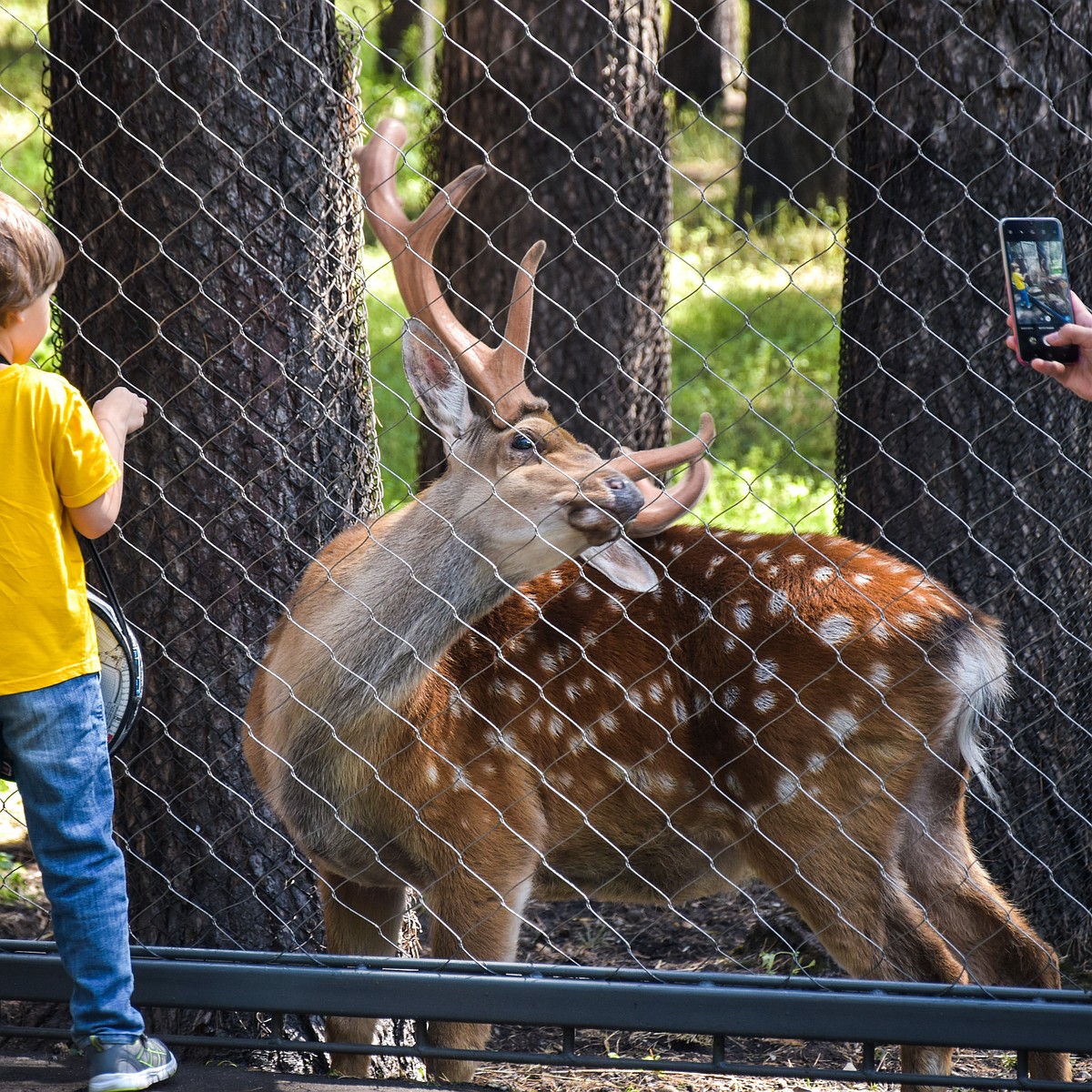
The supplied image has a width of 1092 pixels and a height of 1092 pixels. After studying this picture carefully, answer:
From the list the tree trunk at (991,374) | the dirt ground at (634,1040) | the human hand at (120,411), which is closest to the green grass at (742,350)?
the tree trunk at (991,374)

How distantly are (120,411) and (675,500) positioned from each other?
5.30 ft

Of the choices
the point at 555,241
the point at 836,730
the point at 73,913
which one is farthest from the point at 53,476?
the point at 555,241

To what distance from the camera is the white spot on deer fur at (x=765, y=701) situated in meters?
3.55

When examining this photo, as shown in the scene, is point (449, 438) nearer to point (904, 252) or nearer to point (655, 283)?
point (904, 252)

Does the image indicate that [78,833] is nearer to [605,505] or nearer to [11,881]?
[605,505]

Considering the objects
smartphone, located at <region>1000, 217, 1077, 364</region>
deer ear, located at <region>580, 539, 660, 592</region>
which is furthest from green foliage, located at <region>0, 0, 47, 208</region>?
smartphone, located at <region>1000, 217, 1077, 364</region>

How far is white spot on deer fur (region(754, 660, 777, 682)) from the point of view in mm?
3568

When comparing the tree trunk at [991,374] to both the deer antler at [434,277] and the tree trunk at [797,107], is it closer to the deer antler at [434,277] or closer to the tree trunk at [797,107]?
the deer antler at [434,277]

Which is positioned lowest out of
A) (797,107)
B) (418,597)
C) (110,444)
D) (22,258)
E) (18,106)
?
(418,597)

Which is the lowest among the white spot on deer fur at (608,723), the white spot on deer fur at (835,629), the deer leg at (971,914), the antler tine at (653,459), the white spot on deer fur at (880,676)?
the deer leg at (971,914)

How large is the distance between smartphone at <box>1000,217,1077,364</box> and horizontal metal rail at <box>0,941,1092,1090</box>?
4.35 ft

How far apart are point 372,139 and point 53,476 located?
4.24ft

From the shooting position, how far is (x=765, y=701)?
11.7 ft

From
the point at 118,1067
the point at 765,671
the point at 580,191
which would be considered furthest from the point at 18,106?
the point at 118,1067
